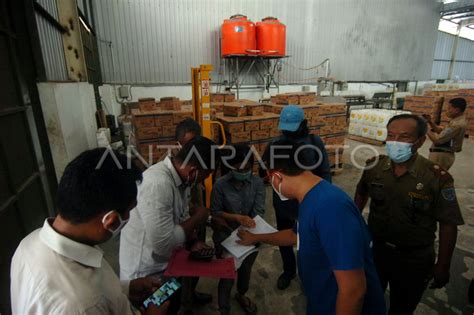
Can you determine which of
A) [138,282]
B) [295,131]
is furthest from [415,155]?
[138,282]

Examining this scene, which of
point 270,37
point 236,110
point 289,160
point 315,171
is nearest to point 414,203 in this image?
point 315,171

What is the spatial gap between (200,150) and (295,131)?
131cm

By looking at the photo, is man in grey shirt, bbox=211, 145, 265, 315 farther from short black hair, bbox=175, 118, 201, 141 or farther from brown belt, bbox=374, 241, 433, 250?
brown belt, bbox=374, 241, 433, 250

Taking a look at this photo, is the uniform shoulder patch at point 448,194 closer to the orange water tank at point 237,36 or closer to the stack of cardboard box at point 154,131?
the stack of cardboard box at point 154,131

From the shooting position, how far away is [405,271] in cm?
158

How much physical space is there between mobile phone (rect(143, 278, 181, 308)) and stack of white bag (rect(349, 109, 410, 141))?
758cm

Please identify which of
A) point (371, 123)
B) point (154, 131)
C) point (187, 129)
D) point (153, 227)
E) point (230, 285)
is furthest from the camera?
point (371, 123)

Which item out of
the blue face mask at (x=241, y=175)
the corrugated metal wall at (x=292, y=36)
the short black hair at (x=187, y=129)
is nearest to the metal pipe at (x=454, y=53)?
the corrugated metal wall at (x=292, y=36)

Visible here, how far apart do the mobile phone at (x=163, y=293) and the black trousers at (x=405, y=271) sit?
1392 mm

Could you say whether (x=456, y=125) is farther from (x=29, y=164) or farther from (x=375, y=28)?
(x=375, y=28)

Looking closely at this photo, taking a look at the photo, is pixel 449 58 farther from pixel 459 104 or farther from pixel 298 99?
pixel 298 99

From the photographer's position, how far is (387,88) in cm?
1213

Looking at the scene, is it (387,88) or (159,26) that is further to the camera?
(387,88)

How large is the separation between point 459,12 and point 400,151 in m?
17.2
